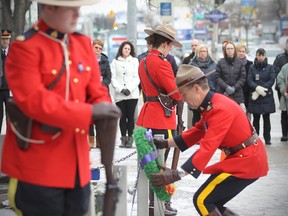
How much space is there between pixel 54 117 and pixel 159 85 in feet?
14.0

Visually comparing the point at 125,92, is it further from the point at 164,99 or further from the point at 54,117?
the point at 54,117

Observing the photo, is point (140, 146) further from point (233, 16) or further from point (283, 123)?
point (233, 16)

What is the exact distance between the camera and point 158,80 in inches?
306

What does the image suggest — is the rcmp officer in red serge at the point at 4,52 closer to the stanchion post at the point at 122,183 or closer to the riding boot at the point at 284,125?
the stanchion post at the point at 122,183

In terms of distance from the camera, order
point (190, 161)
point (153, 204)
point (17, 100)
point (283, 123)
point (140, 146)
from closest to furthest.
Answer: point (17, 100), point (190, 161), point (140, 146), point (153, 204), point (283, 123)

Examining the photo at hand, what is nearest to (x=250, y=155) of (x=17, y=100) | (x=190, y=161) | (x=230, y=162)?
(x=230, y=162)

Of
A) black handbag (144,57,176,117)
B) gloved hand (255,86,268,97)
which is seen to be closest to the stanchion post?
black handbag (144,57,176,117)

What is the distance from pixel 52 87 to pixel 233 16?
246 feet

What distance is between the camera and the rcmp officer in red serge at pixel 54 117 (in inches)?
143

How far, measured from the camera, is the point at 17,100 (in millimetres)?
3656

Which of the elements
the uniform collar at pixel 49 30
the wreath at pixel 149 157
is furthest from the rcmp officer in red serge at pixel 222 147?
the uniform collar at pixel 49 30

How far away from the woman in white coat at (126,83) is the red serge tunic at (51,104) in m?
8.76

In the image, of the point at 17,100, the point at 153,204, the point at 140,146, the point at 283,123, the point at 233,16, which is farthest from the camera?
the point at 233,16

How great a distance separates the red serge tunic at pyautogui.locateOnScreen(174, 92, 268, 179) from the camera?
543 centimetres
